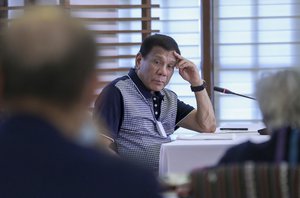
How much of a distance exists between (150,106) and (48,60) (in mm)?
2221

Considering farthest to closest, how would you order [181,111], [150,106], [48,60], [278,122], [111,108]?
1. [181,111]
2. [150,106]
3. [111,108]
4. [278,122]
5. [48,60]

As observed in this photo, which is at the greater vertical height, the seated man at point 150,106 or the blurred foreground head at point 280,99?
the blurred foreground head at point 280,99

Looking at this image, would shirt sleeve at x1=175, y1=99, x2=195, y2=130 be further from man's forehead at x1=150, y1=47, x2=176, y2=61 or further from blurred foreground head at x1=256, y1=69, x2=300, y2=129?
blurred foreground head at x1=256, y1=69, x2=300, y2=129

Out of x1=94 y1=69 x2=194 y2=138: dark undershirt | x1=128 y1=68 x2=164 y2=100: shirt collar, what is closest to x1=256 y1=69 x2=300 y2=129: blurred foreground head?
x1=94 y1=69 x2=194 y2=138: dark undershirt

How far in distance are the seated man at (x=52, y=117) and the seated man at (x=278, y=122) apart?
510mm

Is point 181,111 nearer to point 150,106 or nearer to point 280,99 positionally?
point 150,106

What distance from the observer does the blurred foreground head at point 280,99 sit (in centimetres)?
144

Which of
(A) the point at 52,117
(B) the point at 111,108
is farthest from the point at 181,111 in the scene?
(A) the point at 52,117

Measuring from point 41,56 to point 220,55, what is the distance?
478 cm

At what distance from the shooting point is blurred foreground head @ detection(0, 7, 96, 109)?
86cm

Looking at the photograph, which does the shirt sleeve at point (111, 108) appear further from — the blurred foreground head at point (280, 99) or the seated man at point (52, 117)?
the seated man at point (52, 117)

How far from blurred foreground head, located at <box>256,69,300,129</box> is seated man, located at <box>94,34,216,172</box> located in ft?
4.91

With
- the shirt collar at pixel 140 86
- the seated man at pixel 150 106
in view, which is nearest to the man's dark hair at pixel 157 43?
the seated man at pixel 150 106

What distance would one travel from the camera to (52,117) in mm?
884
